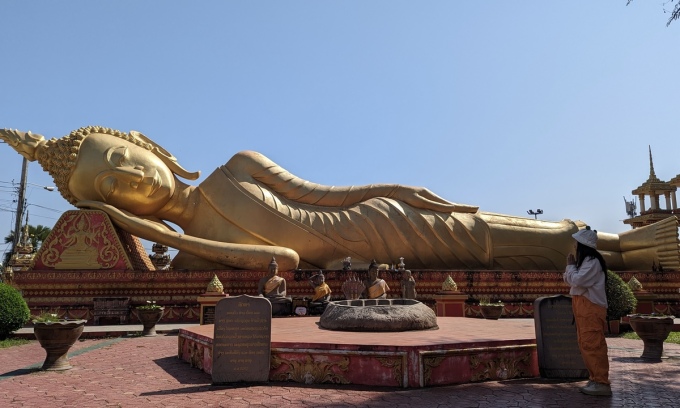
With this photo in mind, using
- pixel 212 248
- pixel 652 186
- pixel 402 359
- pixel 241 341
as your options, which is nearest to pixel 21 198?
A: pixel 212 248

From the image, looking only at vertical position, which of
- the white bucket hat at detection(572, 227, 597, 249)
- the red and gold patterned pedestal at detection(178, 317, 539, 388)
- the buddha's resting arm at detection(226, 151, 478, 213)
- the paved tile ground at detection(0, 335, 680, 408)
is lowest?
the paved tile ground at detection(0, 335, 680, 408)

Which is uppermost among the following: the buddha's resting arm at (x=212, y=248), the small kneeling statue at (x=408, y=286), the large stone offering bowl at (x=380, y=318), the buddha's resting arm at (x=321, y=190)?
the buddha's resting arm at (x=321, y=190)

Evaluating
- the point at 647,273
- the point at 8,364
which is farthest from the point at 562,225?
the point at 8,364

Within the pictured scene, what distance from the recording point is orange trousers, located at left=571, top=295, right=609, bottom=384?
4.97 m

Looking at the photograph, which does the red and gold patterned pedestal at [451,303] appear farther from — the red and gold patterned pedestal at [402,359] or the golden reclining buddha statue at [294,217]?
the red and gold patterned pedestal at [402,359]

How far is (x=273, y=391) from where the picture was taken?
17.3 feet

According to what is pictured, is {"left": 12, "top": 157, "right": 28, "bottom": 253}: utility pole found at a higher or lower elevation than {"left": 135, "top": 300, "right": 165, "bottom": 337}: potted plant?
higher

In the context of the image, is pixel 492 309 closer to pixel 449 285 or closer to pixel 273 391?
pixel 449 285

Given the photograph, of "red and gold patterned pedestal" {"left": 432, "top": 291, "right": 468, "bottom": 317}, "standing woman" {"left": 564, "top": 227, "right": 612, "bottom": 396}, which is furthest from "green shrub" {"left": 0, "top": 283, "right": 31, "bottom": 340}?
"standing woman" {"left": 564, "top": 227, "right": 612, "bottom": 396}

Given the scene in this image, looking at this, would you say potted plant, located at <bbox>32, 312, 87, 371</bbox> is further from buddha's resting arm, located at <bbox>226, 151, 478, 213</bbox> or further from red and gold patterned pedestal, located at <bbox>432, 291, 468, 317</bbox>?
red and gold patterned pedestal, located at <bbox>432, 291, 468, 317</bbox>

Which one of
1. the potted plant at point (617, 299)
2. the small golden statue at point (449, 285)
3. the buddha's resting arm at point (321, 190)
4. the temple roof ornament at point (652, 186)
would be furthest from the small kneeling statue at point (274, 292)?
the temple roof ornament at point (652, 186)

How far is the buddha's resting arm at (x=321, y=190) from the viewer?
1506cm

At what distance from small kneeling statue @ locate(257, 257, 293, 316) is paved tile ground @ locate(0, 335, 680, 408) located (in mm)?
4368

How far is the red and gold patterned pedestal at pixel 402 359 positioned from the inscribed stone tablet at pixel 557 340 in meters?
0.20
